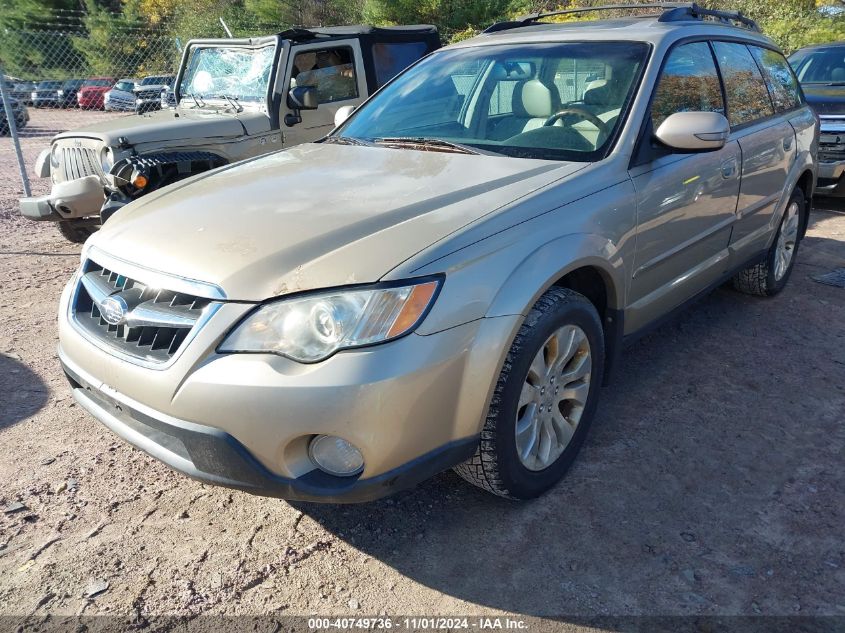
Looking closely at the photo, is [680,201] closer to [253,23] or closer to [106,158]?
[106,158]

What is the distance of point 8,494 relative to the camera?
110 inches

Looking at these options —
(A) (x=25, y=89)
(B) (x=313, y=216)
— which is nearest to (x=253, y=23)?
(A) (x=25, y=89)

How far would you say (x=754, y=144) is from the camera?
388 centimetres

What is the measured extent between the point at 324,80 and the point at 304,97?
0.55m

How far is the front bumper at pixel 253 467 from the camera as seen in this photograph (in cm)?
208

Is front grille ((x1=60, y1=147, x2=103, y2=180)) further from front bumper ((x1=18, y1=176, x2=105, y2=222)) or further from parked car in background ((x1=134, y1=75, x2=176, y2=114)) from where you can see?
parked car in background ((x1=134, y1=75, x2=176, y2=114))

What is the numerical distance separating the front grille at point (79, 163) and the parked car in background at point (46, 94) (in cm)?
2002

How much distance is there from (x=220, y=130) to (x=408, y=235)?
4090mm

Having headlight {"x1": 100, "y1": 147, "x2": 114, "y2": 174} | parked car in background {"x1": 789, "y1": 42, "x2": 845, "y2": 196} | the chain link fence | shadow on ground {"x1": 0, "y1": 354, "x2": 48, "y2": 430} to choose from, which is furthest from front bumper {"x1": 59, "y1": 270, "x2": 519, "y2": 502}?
the chain link fence

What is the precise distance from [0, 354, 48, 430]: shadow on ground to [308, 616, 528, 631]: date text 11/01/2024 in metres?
2.11

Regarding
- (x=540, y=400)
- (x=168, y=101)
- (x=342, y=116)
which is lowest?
(x=540, y=400)

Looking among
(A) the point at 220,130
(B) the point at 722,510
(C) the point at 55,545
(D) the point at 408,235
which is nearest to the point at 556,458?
(B) the point at 722,510

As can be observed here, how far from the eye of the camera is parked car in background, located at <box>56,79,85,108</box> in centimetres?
2389

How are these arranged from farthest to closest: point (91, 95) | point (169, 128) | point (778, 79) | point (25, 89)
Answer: point (91, 95) → point (25, 89) → point (169, 128) → point (778, 79)
